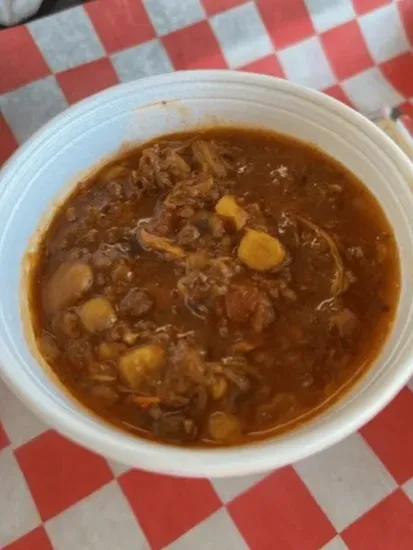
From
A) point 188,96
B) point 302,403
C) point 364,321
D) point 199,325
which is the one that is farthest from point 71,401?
point 188,96

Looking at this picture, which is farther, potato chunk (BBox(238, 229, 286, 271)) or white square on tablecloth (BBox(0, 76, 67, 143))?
white square on tablecloth (BBox(0, 76, 67, 143))

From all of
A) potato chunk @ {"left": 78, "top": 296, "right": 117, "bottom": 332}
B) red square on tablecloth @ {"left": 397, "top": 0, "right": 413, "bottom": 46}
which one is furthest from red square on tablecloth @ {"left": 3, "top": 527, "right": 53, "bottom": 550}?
red square on tablecloth @ {"left": 397, "top": 0, "right": 413, "bottom": 46}

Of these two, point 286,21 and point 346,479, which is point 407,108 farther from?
point 346,479

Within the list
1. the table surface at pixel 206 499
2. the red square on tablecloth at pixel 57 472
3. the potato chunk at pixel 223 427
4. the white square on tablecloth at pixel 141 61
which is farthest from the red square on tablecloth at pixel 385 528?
the white square on tablecloth at pixel 141 61

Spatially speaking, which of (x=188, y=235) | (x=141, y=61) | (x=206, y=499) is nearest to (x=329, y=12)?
(x=141, y=61)

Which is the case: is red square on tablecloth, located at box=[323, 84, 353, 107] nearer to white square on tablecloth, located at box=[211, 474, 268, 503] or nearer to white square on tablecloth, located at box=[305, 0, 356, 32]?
white square on tablecloth, located at box=[305, 0, 356, 32]
